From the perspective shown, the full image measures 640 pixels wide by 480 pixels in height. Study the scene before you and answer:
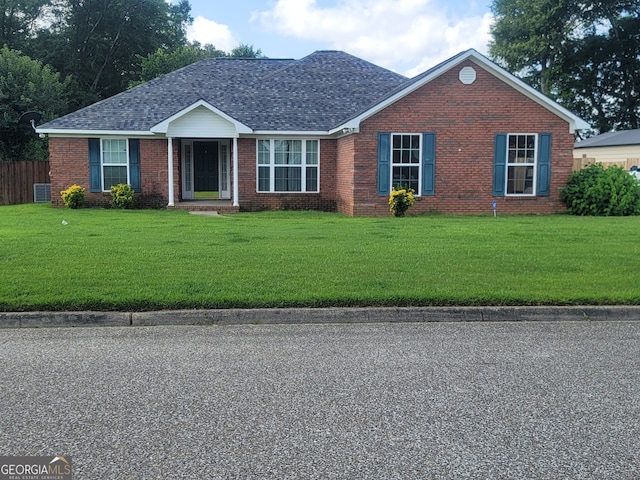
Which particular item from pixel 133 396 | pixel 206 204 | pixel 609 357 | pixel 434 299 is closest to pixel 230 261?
pixel 434 299

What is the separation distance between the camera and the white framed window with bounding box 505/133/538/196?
774 inches

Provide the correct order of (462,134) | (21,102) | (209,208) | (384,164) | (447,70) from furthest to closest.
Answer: (21,102) < (209,208) < (462,134) < (384,164) < (447,70)

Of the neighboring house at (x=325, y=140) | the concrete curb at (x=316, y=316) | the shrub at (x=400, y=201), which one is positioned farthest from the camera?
the neighboring house at (x=325, y=140)

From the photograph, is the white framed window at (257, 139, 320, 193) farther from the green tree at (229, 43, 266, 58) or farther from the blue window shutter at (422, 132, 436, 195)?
the green tree at (229, 43, 266, 58)

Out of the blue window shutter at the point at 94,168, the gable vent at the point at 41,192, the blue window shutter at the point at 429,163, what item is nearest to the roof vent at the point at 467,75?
the blue window shutter at the point at 429,163

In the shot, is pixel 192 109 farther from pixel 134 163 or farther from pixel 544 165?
pixel 544 165

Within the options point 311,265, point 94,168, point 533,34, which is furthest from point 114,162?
point 533,34

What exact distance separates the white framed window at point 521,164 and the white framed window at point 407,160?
2828 millimetres

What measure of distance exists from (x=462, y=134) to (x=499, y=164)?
5.04 feet

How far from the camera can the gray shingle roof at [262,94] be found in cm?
2180

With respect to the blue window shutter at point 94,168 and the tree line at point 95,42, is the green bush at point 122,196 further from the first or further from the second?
the tree line at point 95,42

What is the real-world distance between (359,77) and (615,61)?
114 ft

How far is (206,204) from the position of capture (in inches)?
864

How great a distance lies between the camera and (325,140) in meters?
22.0
